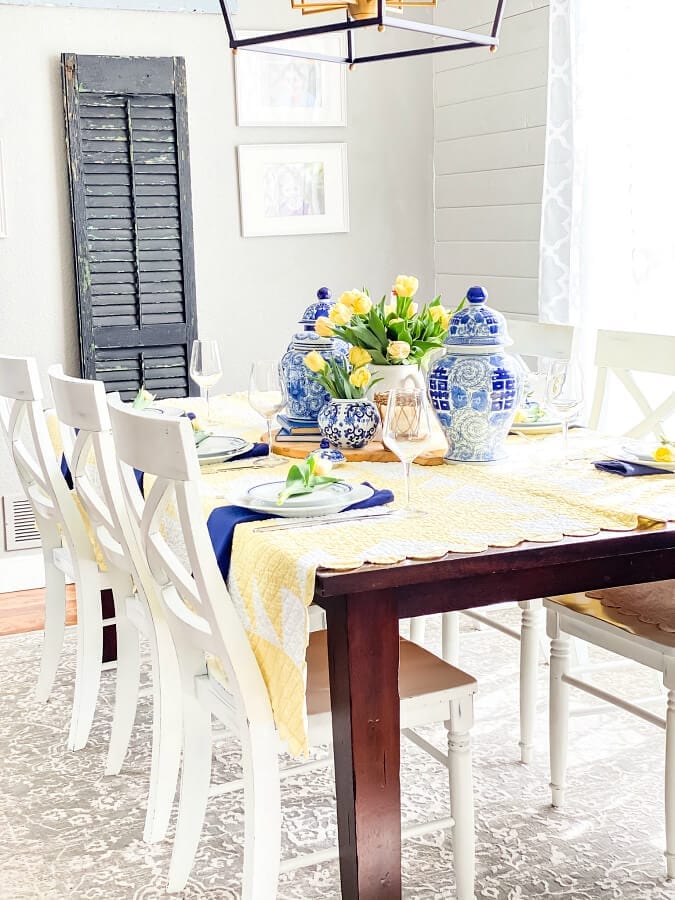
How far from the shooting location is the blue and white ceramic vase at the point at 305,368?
2797mm

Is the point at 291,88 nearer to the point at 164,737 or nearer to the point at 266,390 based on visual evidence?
the point at 266,390

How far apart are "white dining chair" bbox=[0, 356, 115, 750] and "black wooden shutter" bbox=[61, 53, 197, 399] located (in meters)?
1.71

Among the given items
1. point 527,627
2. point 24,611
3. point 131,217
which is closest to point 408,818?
point 527,627

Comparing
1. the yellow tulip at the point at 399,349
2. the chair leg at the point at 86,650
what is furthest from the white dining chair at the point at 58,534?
the yellow tulip at the point at 399,349

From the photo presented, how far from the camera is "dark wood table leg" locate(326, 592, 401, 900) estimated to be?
181cm

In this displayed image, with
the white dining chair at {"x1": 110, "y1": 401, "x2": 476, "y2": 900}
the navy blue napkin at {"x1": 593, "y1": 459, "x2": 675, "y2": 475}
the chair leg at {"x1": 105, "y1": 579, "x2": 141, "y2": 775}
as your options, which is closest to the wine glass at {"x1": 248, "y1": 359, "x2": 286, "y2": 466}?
the white dining chair at {"x1": 110, "y1": 401, "x2": 476, "y2": 900}

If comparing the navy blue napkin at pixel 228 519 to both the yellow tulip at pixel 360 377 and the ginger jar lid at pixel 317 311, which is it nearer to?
the yellow tulip at pixel 360 377

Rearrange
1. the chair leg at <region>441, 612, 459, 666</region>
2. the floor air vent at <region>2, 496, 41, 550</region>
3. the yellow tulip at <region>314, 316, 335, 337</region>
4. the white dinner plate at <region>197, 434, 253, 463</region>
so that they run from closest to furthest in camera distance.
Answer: the white dinner plate at <region>197, 434, 253, 463</region> < the yellow tulip at <region>314, 316, 335, 337</region> < the chair leg at <region>441, 612, 459, 666</region> < the floor air vent at <region>2, 496, 41, 550</region>

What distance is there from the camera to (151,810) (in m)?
2.42

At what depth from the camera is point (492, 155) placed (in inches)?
190

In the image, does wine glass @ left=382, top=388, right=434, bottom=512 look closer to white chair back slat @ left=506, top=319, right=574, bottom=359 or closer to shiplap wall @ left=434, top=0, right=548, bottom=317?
white chair back slat @ left=506, top=319, right=574, bottom=359

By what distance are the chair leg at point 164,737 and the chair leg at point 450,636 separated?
2.95ft

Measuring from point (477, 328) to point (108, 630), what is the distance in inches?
66.0

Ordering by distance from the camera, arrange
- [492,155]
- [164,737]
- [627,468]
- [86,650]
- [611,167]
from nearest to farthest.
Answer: [627,468]
[164,737]
[86,650]
[611,167]
[492,155]
